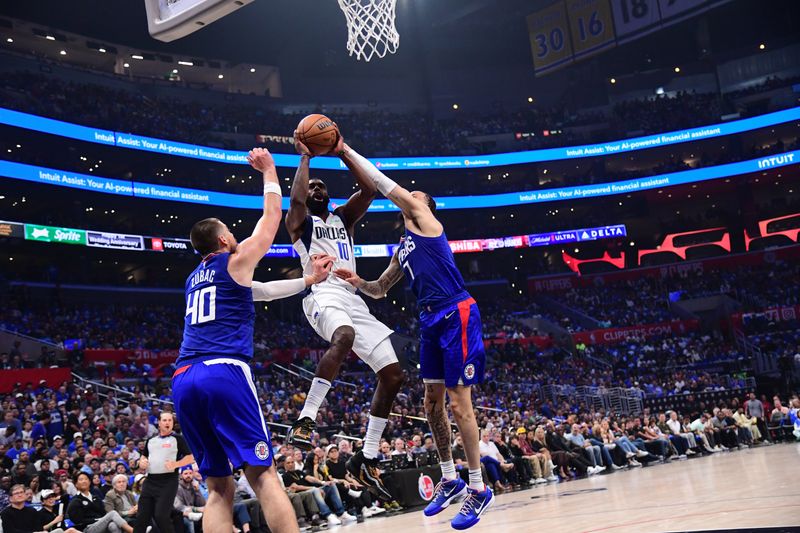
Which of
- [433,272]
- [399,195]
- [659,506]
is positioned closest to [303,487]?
[659,506]

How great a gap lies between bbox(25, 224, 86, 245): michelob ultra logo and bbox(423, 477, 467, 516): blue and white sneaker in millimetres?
27431

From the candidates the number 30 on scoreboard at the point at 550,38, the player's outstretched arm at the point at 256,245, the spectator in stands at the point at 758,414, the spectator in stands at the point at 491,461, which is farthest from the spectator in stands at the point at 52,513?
the number 30 on scoreboard at the point at 550,38

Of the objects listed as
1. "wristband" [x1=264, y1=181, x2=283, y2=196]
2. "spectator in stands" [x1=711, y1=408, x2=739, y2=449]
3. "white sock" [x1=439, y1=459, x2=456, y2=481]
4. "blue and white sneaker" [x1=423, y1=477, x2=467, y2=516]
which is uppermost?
"wristband" [x1=264, y1=181, x2=283, y2=196]

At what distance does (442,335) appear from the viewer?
630 centimetres

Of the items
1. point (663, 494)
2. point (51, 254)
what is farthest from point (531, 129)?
point (663, 494)

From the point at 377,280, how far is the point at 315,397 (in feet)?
3.77

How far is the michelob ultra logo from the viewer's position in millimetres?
29969

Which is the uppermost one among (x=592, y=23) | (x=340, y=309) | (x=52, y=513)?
(x=592, y=23)

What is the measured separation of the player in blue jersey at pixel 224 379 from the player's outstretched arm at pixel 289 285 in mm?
294

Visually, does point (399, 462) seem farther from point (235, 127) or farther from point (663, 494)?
point (235, 127)

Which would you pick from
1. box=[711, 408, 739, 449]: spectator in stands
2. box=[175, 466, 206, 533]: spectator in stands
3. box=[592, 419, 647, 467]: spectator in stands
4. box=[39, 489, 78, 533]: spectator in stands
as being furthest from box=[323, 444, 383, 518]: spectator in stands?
box=[711, 408, 739, 449]: spectator in stands

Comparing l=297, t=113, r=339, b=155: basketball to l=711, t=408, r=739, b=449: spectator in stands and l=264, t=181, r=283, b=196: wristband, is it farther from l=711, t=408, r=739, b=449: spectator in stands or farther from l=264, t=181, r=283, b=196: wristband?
l=711, t=408, r=739, b=449: spectator in stands

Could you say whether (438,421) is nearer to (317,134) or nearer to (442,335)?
(442,335)

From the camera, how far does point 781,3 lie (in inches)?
1880
